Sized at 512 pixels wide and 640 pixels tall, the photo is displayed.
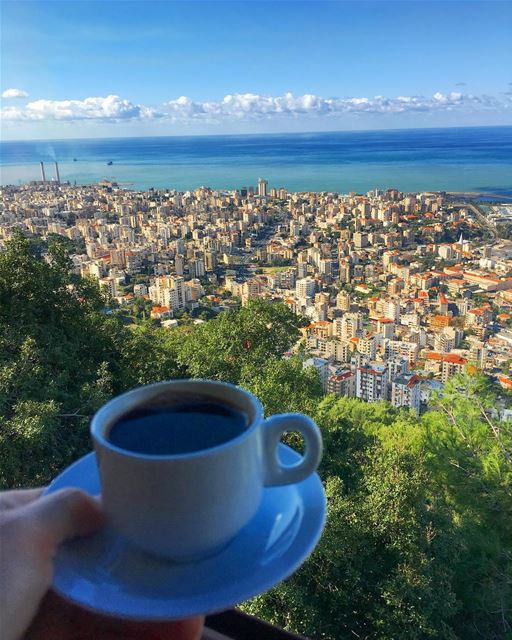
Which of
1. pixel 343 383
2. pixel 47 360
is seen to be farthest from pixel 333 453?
pixel 343 383

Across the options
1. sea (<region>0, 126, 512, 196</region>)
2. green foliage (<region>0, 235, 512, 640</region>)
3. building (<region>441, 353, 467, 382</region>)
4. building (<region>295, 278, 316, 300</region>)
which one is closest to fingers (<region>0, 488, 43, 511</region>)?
green foliage (<region>0, 235, 512, 640</region>)

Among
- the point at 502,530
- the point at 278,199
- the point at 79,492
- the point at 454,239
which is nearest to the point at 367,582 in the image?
the point at 502,530

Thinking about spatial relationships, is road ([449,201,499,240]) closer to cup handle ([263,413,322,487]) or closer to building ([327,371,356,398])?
building ([327,371,356,398])

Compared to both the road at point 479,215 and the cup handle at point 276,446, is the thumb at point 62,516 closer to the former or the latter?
the cup handle at point 276,446

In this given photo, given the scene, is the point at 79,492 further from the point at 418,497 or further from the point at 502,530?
the point at 502,530

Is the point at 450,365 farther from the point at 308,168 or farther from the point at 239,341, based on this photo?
the point at 308,168

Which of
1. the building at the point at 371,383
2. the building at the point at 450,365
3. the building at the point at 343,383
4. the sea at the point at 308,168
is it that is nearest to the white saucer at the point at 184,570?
the building at the point at 343,383
